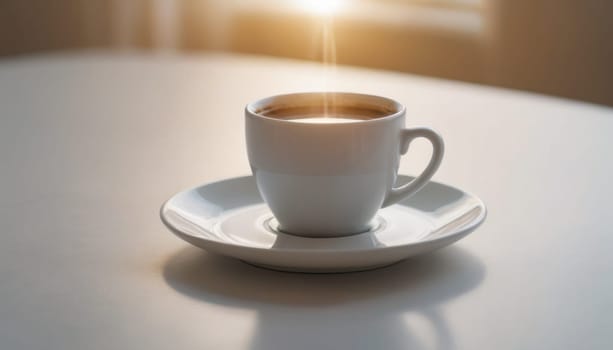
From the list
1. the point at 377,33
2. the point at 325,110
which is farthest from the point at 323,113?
the point at 377,33

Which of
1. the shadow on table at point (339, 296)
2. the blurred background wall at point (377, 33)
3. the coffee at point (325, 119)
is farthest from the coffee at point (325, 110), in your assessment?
the blurred background wall at point (377, 33)

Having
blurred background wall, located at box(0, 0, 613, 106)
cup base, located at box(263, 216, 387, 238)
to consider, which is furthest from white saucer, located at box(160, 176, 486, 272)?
blurred background wall, located at box(0, 0, 613, 106)

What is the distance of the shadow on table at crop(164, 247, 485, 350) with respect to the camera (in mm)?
573

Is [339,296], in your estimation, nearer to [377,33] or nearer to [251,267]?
[251,267]

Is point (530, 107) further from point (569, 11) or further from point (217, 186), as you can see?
point (569, 11)

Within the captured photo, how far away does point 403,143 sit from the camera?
734mm

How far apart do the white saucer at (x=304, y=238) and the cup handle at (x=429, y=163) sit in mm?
25

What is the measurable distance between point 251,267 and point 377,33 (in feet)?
6.89

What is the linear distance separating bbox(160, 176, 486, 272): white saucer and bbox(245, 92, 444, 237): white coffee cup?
2cm

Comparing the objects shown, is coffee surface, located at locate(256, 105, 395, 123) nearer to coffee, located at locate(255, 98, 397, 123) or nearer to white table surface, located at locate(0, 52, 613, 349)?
coffee, located at locate(255, 98, 397, 123)

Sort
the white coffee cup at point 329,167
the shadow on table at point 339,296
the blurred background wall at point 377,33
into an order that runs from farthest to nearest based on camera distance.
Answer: the blurred background wall at point 377,33 → the white coffee cup at point 329,167 → the shadow on table at point 339,296

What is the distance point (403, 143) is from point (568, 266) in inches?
6.2

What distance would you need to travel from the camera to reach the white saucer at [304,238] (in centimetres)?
64

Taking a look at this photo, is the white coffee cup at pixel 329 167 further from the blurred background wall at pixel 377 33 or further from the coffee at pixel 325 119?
the blurred background wall at pixel 377 33
